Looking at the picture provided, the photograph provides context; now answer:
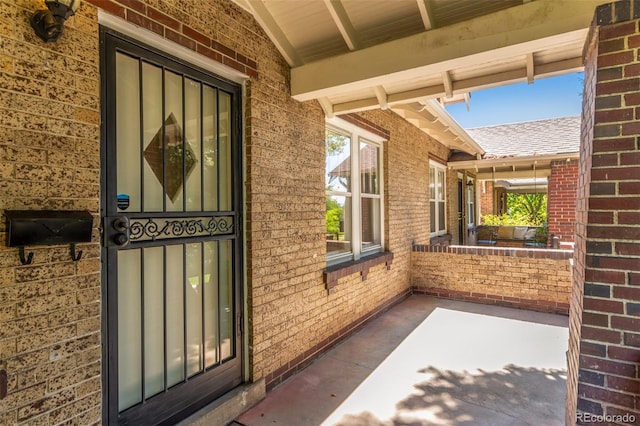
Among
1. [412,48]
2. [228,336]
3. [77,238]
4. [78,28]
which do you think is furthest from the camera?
[228,336]

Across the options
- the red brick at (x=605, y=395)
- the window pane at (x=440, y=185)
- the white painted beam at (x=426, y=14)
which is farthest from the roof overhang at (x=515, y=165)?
the red brick at (x=605, y=395)

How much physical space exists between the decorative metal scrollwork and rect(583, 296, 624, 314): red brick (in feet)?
8.30

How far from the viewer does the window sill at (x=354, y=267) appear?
13.3ft

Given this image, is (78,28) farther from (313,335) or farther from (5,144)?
(313,335)

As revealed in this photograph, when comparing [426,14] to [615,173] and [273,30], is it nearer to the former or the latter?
[273,30]

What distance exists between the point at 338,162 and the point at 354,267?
56.4 inches

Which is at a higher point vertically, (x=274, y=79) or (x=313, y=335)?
(x=274, y=79)

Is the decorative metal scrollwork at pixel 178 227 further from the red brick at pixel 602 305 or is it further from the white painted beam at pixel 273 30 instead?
the red brick at pixel 602 305

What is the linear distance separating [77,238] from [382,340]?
373 cm

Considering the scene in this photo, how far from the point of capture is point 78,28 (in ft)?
6.24

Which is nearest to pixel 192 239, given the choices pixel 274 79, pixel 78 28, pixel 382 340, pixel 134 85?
pixel 134 85

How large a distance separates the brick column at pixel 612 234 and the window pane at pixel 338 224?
9.47 ft

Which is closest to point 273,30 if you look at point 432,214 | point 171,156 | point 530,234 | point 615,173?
point 171,156

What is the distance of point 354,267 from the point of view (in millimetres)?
4543
